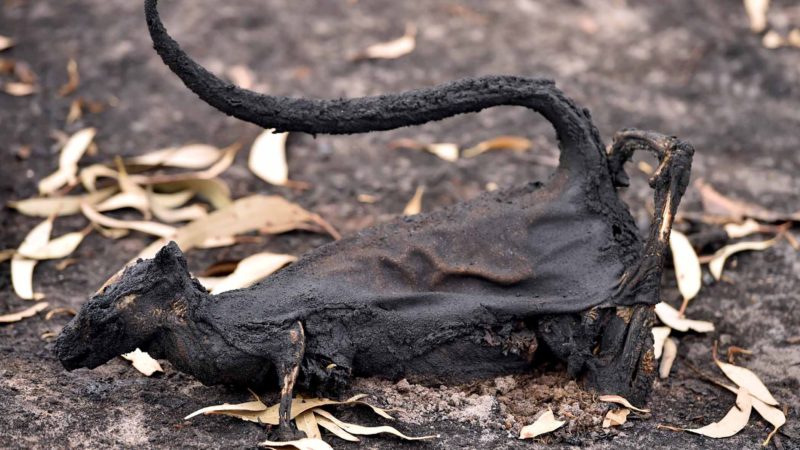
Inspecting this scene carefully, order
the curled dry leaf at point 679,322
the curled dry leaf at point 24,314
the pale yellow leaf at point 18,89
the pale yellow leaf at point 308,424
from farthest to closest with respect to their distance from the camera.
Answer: the pale yellow leaf at point 18,89, the curled dry leaf at point 679,322, the curled dry leaf at point 24,314, the pale yellow leaf at point 308,424

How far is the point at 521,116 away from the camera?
600 cm

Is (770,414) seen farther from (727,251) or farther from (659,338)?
(727,251)

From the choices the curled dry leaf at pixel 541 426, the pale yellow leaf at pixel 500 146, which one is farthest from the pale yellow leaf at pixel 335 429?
the pale yellow leaf at pixel 500 146

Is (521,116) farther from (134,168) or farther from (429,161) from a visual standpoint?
(134,168)

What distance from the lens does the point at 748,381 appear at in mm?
3693

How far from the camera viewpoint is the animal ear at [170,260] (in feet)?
10.4

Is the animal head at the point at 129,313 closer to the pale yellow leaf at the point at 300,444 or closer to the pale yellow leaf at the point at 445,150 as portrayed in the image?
the pale yellow leaf at the point at 300,444

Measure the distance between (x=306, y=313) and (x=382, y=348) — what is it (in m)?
0.30

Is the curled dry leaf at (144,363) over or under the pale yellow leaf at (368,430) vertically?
under

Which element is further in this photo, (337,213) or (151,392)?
(337,213)

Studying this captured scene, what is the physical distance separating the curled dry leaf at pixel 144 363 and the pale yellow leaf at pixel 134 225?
1099mm

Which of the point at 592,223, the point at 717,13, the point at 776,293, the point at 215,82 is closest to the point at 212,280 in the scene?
the point at 215,82

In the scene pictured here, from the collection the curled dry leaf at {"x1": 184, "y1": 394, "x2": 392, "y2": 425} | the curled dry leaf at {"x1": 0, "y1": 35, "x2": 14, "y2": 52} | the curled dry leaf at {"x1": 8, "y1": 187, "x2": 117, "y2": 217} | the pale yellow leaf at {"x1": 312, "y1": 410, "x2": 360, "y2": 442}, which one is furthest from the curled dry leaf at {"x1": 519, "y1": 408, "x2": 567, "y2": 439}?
the curled dry leaf at {"x1": 0, "y1": 35, "x2": 14, "y2": 52}

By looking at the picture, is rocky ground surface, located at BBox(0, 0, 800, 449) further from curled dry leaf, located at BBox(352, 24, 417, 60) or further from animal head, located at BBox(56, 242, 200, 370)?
animal head, located at BBox(56, 242, 200, 370)
